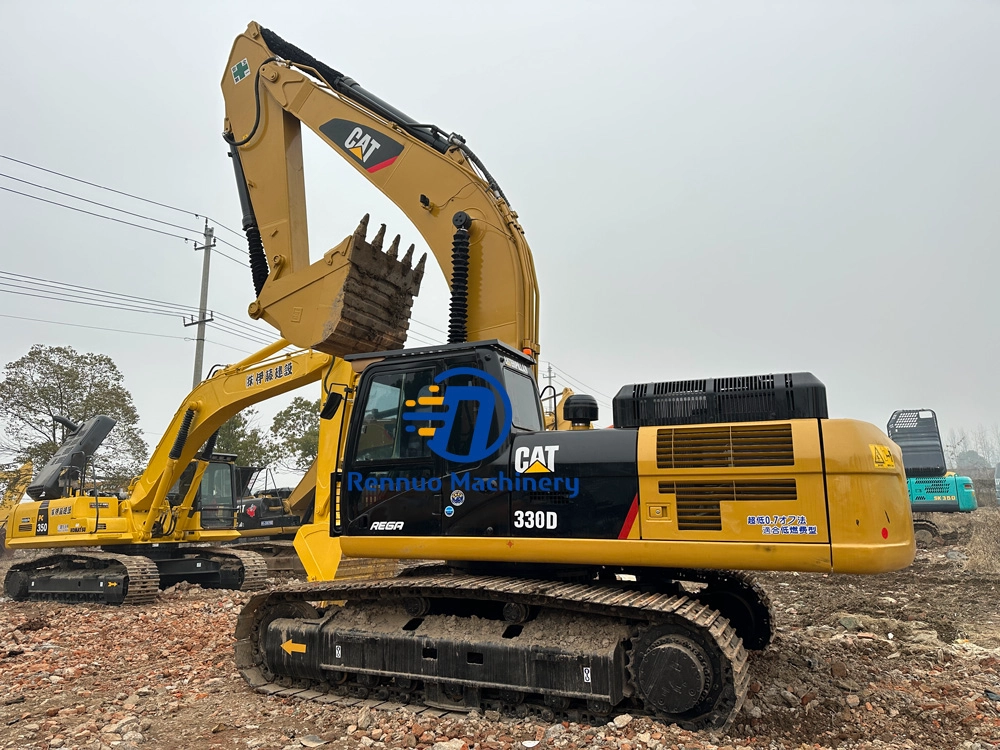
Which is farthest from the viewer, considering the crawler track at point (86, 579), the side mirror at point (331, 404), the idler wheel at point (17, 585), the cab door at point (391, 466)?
the idler wheel at point (17, 585)

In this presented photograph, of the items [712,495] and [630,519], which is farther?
[630,519]

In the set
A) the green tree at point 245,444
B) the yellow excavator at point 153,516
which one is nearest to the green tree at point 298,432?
the green tree at point 245,444

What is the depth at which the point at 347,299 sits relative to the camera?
21.6 feet

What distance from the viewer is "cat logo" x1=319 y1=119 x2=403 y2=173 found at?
6.77 meters

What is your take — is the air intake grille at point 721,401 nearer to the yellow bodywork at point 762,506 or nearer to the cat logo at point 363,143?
the yellow bodywork at point 762,506

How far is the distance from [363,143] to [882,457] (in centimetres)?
531

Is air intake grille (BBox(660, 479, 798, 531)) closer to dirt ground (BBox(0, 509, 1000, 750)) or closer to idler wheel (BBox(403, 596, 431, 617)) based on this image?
dirt ground (BBox(0, 509, 1000, 750))

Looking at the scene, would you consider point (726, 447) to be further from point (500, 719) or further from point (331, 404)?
point (331, 404)

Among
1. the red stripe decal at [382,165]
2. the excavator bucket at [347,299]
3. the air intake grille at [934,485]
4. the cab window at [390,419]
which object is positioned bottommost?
the air intake grille at [934,485]

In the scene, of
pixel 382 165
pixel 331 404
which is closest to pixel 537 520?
pixel 331 404

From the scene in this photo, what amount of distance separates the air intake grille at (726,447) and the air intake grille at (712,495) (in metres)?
0.11

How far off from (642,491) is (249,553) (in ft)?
30.5

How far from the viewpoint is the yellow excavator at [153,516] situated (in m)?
9.92

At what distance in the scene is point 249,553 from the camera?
12.0m
